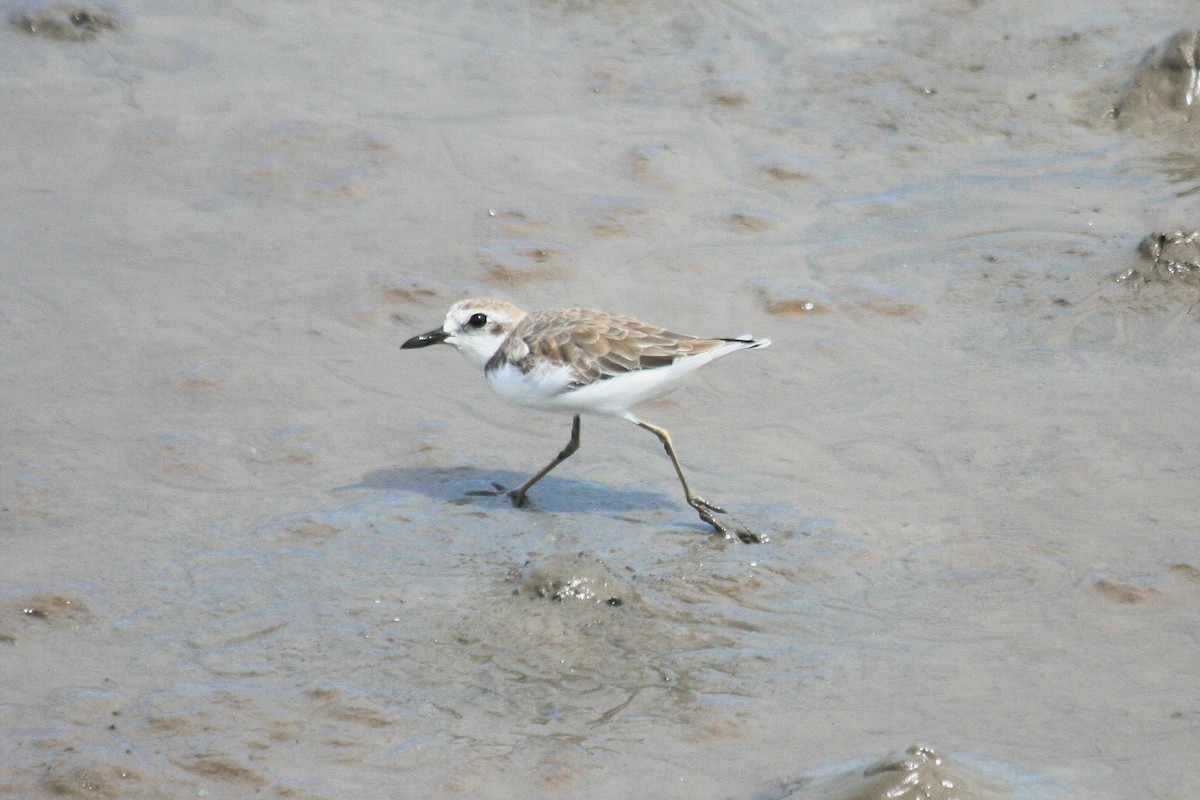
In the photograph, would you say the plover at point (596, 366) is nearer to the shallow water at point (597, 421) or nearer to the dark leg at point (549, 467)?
the dark leg at point (549, 467)

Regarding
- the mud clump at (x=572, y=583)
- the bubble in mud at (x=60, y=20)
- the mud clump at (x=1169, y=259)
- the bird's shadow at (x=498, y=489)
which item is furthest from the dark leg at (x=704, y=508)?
the bubble in mud at (x=60, y=20)

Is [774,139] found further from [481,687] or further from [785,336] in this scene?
[481,687]

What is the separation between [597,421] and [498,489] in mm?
1113

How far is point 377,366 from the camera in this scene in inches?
313

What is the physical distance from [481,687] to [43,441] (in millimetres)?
2994

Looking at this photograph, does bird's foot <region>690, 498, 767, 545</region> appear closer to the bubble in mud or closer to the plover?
the plover

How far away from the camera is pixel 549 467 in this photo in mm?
6902

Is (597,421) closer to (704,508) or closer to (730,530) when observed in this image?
(704,508)

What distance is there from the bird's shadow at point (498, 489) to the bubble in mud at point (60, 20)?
5718 millimetres

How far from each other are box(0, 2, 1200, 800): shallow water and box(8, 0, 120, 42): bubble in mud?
0.06 m

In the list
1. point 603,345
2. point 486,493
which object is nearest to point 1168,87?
point 603,345

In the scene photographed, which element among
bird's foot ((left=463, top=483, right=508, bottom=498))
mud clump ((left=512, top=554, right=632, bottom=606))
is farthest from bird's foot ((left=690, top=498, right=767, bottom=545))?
bird's foot ((left=463, top=483, right=508, bottom=498))

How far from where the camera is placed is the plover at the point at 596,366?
6680 mm

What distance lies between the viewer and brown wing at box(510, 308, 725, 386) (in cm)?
670
